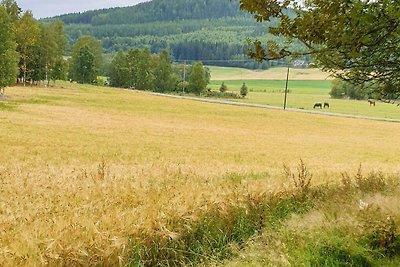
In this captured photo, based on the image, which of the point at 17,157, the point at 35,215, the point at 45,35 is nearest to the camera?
the point at 35,215

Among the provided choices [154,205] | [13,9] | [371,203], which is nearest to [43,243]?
[154,205]

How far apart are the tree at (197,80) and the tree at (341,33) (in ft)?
409

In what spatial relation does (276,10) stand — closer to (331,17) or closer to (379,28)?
(331,17)

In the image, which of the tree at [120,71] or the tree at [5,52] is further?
the tree at [120,71]

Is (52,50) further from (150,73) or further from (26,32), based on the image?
(150,73)

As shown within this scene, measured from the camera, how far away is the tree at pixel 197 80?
13375 centimetres

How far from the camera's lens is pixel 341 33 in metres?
6.79

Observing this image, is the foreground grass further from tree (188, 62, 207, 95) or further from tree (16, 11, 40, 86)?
tree (188, 62, 207, 95)

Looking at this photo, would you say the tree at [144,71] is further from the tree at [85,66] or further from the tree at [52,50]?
the tree at [52,50]

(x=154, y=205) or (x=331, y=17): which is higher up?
(x=331, y=17)

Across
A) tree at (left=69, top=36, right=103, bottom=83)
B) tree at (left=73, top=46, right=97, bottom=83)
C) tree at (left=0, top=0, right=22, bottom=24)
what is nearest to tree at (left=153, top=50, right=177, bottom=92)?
tree at (left=69, top=36, right=103, bottom=83)

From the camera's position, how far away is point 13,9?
253ft

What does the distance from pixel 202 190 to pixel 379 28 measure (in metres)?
3.41

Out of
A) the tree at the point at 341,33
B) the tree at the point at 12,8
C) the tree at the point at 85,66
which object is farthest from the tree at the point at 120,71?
the tree at the point at 341,33
